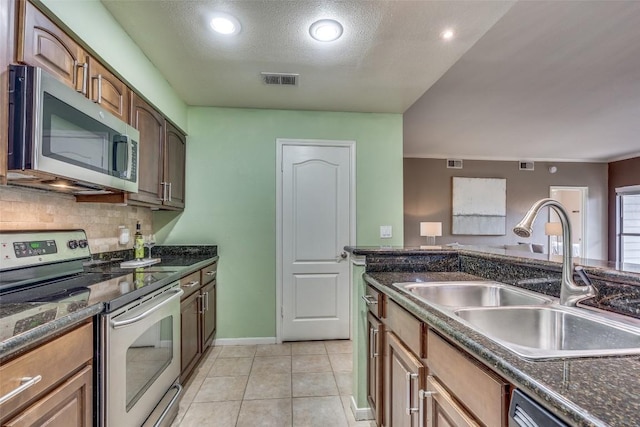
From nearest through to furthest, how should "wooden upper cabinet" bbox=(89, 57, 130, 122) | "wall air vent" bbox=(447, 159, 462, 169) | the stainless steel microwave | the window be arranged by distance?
1. the stainless steel microwave
2. "wooden upper cabinet" bbox=(89, 57, 130, 122)
3. the window
4. "wall air vent" bbox=(447, 159, 462, 169)

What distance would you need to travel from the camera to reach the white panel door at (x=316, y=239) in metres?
3.03

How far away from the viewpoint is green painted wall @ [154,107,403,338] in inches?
116

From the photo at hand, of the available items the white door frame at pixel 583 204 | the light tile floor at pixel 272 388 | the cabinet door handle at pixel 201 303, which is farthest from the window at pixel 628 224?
the cabinet door handle at pixel 201 303

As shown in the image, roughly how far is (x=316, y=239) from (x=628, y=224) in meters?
6.82

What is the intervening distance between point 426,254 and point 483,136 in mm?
3657

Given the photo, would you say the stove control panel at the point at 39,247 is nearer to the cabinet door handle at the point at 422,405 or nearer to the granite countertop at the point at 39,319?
the granite countertop at the point at 39,319

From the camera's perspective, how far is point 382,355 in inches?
61.0

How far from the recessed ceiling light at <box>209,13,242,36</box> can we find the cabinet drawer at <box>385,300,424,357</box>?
1.73 meters

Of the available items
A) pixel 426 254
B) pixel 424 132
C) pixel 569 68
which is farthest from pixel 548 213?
pixel 426 254

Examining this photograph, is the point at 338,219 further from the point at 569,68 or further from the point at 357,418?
the point at 569,68

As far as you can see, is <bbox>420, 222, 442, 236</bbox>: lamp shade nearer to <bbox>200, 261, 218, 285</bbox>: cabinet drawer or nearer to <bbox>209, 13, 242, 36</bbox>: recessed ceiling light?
<bbox>200, 261, 218, 285</bbox>: cabinet drawer

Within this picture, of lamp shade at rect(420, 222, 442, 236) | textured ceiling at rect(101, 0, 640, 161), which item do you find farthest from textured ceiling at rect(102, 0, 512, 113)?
lamp shade at rect(420, 222, 442, 236)

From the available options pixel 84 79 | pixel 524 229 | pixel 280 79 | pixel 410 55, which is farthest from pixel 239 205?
pixel 524 229

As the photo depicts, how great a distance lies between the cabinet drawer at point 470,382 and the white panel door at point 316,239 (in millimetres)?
2055
